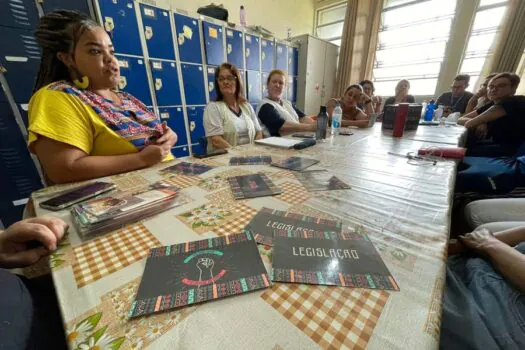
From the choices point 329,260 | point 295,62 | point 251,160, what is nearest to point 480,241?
point 329,260

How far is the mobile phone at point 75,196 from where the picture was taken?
0.57 metres

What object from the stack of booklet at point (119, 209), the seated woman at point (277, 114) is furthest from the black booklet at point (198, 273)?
the seated woman at point (277, 114)

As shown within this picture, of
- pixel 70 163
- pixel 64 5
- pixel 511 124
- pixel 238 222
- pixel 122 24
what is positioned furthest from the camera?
pixel 122 24

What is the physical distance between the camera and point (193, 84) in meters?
2.63

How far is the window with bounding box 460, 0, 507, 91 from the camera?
11.2 ft

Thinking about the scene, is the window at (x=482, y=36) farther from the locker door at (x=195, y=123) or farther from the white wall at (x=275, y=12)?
the locker door at (x=195, y=123)

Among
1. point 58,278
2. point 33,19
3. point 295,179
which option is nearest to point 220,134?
point 295,179

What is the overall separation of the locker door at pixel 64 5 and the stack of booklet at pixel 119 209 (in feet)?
6.65

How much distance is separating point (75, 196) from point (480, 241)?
1231 mm

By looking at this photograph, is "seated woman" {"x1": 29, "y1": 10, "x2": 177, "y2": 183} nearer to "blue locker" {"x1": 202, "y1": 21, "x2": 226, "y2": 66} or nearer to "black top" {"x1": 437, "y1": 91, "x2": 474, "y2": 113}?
"blue locker" {"x1": 202, "y1": 21, "x2": 226, "y2": 66}

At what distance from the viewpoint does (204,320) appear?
0.92 feet

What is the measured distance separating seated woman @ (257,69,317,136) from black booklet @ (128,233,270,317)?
1.54 m

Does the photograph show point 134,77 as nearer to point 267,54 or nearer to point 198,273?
point 267,54

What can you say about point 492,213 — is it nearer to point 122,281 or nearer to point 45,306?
point 122,281
